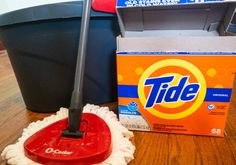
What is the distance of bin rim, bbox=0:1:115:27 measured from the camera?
56cm

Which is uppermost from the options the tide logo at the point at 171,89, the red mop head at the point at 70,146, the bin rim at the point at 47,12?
the bin rim at the point at 47,12

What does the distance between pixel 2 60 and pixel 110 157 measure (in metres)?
1.60

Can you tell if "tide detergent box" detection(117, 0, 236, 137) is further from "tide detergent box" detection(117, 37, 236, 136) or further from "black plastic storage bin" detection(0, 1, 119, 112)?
"black plastic storage bin" detection(0, 1, 119, 112)

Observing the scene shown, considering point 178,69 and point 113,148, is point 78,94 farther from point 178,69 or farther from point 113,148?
point 178,69

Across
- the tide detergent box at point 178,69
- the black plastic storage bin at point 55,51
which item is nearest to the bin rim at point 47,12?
the black plastic storage bin at point 55,51

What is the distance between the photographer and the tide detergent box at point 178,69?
1.56 ft

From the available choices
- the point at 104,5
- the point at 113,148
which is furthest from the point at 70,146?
the point at 104,5

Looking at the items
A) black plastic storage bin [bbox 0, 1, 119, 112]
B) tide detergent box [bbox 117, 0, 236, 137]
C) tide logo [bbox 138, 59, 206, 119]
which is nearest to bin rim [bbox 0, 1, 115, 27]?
black plastic storage bin [bbox 0, 1, 119, 112]

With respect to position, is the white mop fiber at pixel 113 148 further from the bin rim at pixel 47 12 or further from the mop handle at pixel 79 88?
the bin rim at pixel 47 12

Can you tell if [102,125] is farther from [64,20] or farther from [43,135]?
[64,20]

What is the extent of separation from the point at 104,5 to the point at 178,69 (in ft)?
0.89

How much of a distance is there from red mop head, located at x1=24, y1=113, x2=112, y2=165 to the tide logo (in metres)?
0.14

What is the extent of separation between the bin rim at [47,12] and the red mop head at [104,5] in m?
0.04

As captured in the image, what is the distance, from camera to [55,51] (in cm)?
63
